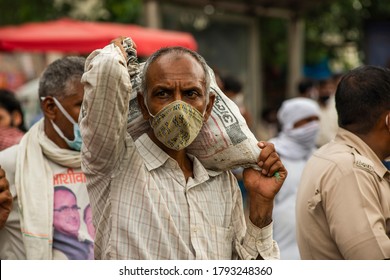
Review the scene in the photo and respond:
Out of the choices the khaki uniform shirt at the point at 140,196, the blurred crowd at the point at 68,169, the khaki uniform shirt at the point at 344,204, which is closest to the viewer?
the khaki uniform shirt at the point at 140,196

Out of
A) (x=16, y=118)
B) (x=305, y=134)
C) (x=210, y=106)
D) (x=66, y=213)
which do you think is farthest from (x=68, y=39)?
(x=210, y=106)

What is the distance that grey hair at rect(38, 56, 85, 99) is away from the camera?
3.59 m

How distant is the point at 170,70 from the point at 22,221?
1.25 m

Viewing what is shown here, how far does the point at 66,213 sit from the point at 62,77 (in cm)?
67

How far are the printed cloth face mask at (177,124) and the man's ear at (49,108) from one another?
1.20 metres

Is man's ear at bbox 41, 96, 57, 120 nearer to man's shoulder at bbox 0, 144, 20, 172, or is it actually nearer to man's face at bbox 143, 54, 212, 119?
man's shoulder at bbox 0, 144, 20, 172

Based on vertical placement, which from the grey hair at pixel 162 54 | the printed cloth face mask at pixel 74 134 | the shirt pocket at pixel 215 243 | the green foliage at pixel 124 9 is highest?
the green foliage at pixel 124 9

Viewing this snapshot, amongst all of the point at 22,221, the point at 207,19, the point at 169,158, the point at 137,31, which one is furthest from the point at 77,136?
the point at 207,19

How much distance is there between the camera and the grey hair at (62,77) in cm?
359

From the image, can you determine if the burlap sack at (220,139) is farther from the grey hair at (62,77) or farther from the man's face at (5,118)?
the man's face at (5,118)

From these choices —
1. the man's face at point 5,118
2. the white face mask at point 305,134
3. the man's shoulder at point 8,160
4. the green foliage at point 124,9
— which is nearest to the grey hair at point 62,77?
the man's shoulder at point 8,160

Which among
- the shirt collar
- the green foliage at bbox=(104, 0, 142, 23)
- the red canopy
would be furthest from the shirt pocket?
the green foliage at bbox=(104, 0, 142, 23)
